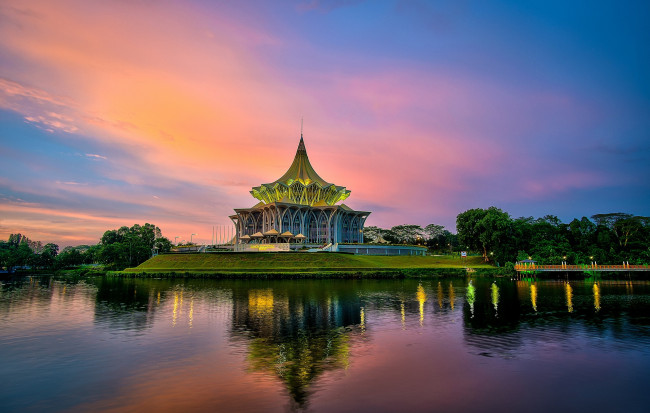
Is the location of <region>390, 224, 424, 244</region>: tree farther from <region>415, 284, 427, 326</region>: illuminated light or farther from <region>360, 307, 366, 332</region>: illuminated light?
<region>360, 307, 366, 332</region>: illuminated light

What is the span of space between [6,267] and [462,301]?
111 metres

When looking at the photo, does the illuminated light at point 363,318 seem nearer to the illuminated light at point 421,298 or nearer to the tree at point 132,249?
the illuminated light at point 421,298

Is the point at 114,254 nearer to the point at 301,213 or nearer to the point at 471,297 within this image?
the point at 301,213

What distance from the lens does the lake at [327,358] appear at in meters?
11.7

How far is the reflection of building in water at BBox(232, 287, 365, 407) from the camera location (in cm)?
1429

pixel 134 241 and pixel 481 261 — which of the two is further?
pixel 134 241

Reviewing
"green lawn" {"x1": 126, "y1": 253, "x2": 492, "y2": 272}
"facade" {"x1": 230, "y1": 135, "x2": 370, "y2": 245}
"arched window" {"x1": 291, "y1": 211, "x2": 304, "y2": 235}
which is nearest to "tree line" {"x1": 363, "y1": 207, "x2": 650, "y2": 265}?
"green lawn" {"x1": 126, "y1": 253, "x2": 492, "y2": 272}

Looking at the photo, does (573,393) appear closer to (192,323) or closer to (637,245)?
(192,323)

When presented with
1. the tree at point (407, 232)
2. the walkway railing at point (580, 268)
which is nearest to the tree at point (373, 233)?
the tree at point (407, 232)

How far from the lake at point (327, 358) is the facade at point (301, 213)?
217 ft

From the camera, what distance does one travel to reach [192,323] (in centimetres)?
2389

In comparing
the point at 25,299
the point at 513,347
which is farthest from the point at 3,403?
the point at 25,299

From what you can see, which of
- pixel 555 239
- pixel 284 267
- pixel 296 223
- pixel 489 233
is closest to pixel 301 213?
pixel 296 223

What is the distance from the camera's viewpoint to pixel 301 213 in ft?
327
